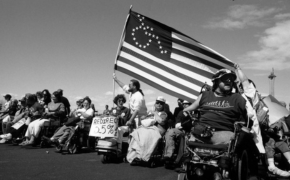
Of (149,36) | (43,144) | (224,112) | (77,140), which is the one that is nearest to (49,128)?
(43,144)

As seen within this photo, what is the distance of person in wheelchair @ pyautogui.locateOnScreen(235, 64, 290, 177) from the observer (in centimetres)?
547

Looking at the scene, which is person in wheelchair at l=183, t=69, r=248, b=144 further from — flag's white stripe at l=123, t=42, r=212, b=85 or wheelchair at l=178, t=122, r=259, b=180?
flag's white stripe at l=123, t=42, r=212, b=85

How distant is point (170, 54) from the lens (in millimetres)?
7918

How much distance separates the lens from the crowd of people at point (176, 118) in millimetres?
4410

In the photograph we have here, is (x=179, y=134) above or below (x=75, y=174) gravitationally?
above

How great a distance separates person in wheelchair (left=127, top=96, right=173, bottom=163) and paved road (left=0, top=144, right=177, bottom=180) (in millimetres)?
279

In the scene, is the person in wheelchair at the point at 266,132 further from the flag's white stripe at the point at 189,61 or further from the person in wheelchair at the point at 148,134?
the person in wheelchair at the point at 148,134

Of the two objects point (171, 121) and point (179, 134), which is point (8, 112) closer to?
point (171, 121)

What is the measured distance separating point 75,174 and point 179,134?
242cm

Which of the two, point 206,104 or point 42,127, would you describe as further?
point 42,127

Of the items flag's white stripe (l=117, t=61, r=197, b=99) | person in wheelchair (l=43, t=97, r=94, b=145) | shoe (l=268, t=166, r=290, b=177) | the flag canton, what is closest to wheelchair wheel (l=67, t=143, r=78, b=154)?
person in wheelchair (l=43, t=97, r=94, b=145)

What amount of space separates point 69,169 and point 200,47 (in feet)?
14.2

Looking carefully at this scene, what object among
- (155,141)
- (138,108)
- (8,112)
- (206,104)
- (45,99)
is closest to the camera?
(206,104)

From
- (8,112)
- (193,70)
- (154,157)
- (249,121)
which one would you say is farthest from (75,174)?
(8,112)
